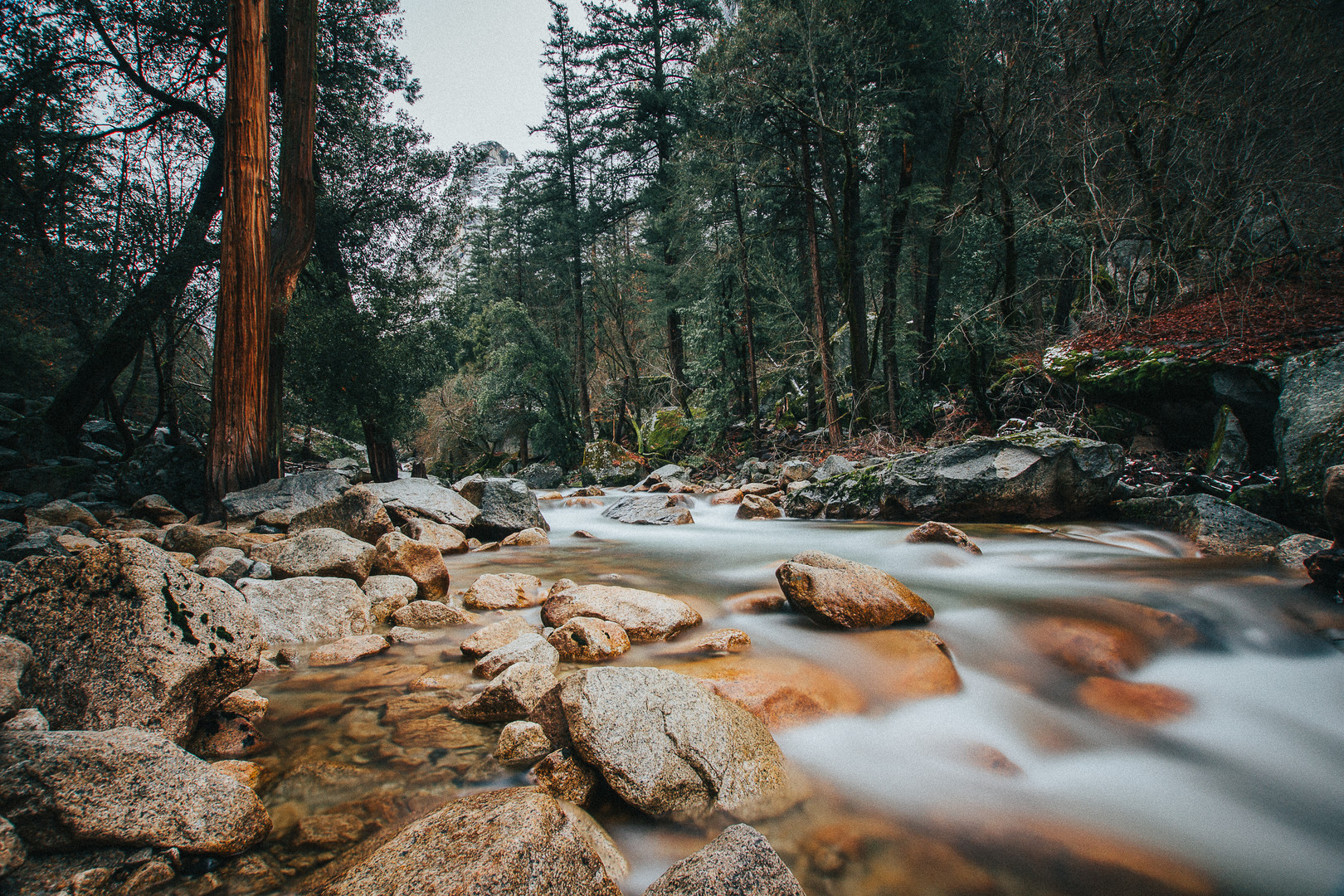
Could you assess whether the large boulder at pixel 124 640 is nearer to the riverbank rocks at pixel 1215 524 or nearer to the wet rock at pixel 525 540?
the wet rock at pixel 525 540

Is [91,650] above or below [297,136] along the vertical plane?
below

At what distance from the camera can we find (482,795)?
171 centimetres

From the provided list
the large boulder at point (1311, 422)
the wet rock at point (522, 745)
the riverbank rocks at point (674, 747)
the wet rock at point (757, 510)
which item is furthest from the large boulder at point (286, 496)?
the large boulder at point (1311, 422)

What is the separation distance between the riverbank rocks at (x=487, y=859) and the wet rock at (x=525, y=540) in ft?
19.3

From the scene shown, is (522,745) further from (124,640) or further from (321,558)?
(321,558)

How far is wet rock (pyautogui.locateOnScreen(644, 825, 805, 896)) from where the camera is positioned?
1.34 meters

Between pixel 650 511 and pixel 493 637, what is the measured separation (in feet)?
21.0

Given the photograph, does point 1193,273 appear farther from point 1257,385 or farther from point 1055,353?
point 1257,385

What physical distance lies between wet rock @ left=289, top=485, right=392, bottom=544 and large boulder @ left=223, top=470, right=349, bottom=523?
422mm

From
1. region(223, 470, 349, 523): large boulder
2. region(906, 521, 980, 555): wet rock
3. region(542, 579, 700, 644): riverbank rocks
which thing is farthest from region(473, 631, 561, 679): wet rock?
region(906, 521, 980, 555): wet rock

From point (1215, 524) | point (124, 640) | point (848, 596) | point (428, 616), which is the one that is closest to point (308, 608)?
point (428, 616)

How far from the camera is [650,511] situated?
959 cm

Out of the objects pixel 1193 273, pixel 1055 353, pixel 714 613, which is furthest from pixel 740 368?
pixel 714 613

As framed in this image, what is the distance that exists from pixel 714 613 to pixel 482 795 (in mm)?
2553
